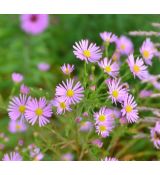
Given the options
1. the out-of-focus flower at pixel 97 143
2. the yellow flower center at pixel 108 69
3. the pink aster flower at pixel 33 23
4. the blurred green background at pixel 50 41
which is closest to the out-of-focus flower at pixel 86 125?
the out-of-focus flower at pixel 97 143

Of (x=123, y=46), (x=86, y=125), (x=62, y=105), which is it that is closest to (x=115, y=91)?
(x=62, y=105)

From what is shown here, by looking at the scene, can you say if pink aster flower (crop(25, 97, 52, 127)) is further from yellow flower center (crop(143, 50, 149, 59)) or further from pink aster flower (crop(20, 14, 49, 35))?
pink aster flower (crop(20, 14, 49, 35))

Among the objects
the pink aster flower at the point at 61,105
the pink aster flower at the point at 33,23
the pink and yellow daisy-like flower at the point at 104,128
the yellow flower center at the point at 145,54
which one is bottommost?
the pink and yellow daisy-like flower at the point at 104,128

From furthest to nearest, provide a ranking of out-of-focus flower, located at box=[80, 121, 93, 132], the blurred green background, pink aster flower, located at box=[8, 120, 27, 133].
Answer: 1. the blurred green background
2. pink aster flower, located at box=[8, 120, 27, 133]
3. out-of-focus flower, located at box=[80, 121, 93, 132]

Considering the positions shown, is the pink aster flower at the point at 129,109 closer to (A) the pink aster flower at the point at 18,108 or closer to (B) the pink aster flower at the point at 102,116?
(B) the pink aster flower at the point at 102,116

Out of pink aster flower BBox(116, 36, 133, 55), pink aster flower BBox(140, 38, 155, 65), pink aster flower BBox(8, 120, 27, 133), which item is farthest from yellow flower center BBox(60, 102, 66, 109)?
pink aster flower BBox(8, 120, 27, 133)
